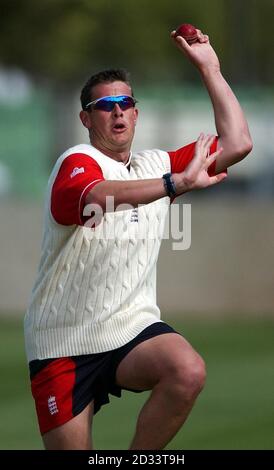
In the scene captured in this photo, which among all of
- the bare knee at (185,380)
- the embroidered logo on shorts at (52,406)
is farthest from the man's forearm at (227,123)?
the embroidered logo on shorts at (52,406)

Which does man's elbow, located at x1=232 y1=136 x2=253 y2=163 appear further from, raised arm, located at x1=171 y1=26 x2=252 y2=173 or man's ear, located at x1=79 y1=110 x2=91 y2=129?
man's ear, located at x1=79 y1=110 x2=91 y2=129

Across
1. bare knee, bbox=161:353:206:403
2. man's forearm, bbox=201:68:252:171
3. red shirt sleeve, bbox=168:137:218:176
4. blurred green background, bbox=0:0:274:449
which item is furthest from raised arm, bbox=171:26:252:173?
blurred green background, bbox=0:0:274:449

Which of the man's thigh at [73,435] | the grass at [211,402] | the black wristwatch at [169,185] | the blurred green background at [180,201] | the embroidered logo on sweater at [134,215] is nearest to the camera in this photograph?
the black wristwatch at [169,185]

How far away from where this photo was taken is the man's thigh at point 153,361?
23.9ft

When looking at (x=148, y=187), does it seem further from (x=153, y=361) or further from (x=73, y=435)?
(x=73, y=435)

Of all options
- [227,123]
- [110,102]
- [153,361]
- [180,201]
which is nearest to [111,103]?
[110,102]

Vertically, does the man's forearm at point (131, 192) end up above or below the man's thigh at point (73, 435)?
above

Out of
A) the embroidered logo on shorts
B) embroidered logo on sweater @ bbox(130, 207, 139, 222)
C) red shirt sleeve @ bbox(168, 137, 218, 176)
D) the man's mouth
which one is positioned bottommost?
the embroidered logo on shorts

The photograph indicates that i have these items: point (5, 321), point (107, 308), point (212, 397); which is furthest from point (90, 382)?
point (5, 321)

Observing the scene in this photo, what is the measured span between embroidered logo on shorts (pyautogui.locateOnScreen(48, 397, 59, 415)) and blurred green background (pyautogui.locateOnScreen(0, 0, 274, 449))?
372cm

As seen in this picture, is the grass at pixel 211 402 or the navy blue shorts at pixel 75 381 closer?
the navy blue shorts at pixel 75 381

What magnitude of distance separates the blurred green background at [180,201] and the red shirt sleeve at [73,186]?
420 cm

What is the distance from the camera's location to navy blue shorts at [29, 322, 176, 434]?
754 cm

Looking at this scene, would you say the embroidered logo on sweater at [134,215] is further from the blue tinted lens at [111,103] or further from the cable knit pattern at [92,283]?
the blue tinted lens at [111,103]
